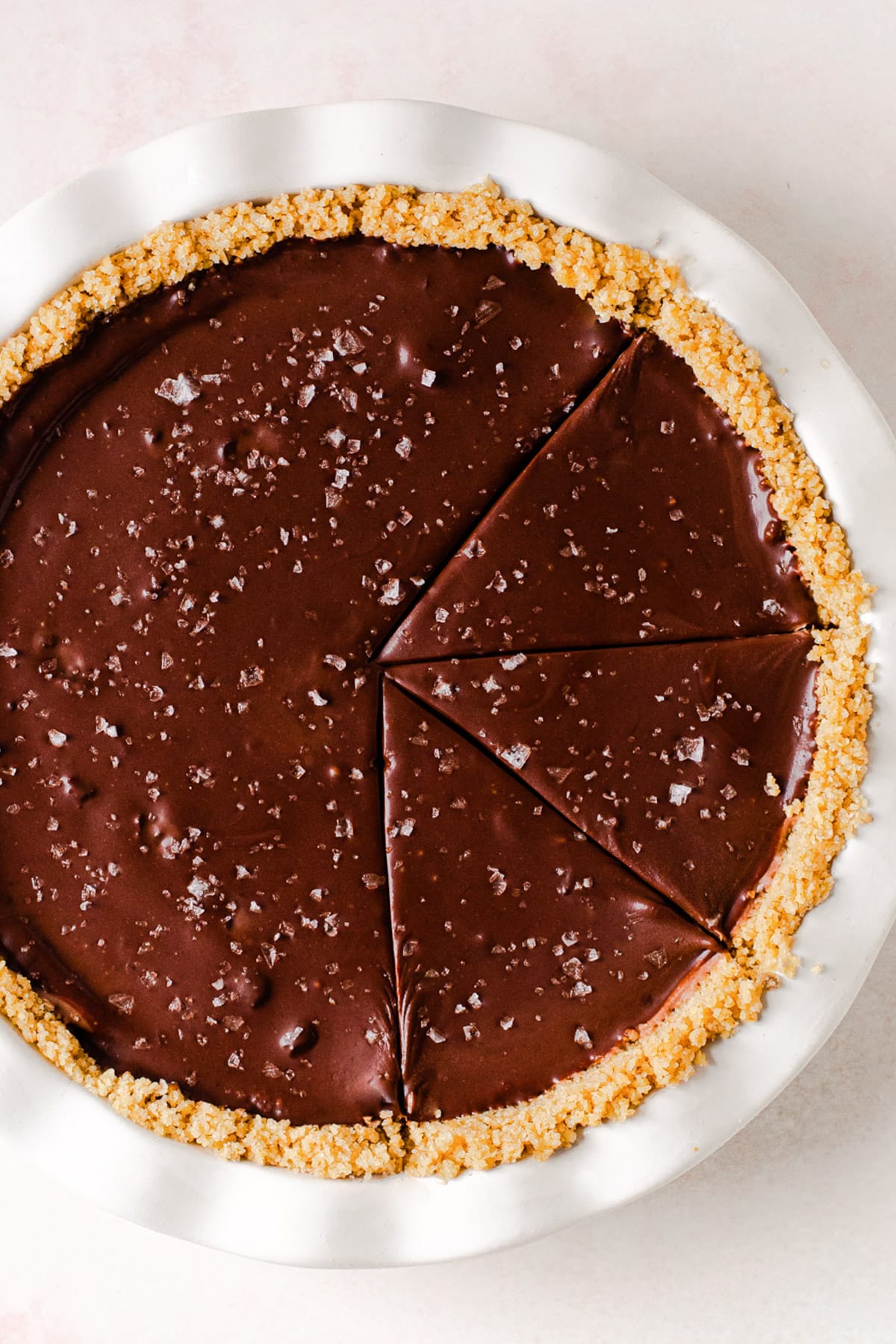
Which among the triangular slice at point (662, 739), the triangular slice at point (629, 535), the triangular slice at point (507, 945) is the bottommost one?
the triangular slice at point (507, 945)

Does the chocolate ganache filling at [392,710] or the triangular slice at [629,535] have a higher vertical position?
the triangular slice at [629,535]

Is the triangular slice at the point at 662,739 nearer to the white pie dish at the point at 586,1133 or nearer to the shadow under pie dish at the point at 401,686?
the shadow under pie dish at the point at 401,686

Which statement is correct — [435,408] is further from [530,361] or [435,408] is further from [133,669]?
[133,669]

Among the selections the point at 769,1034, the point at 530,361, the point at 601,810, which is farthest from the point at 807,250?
the point at 769,1034

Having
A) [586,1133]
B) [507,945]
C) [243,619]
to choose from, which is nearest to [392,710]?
[243,619]

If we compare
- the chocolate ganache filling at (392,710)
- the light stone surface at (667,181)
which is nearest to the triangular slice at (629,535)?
the chocolate ganache filling at (392,710)

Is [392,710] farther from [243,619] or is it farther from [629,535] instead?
Answer: [629,535]

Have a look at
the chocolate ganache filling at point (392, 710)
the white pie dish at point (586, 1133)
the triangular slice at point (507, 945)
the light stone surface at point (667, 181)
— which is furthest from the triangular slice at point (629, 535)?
the light stone surface at point (667, 181)

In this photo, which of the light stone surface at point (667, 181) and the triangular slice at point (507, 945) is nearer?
the triangular slice at point (507, 945)
